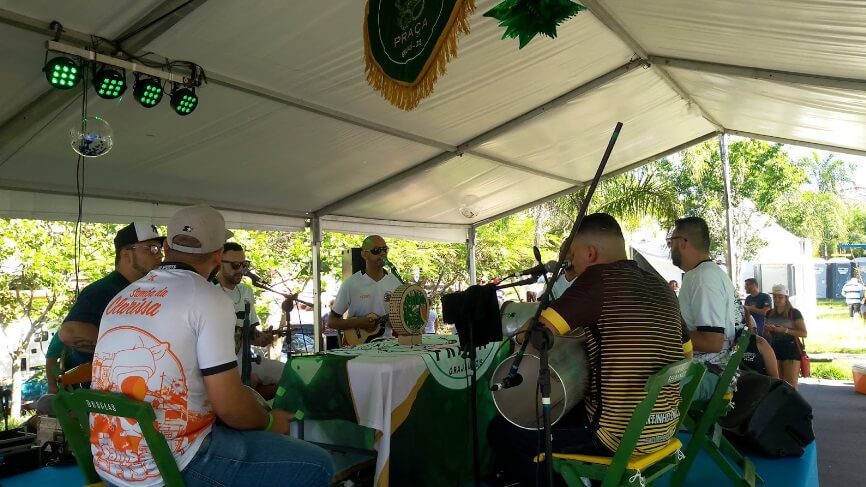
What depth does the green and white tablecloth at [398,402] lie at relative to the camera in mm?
2984

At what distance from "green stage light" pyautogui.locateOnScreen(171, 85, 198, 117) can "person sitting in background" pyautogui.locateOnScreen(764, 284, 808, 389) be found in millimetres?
7043

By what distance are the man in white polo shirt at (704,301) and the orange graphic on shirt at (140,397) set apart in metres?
2.95

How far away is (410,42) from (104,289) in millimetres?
2013

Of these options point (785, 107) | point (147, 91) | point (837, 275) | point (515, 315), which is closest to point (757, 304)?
point (785, 107)

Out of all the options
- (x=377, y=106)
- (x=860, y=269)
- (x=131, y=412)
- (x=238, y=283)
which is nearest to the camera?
(x=131, y=412)

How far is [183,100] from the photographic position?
4.65m

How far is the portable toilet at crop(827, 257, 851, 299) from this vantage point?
22.6m

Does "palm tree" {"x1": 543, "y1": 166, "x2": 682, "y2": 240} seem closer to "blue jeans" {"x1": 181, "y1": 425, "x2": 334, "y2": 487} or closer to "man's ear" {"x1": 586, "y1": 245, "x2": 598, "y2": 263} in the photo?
"man's ear" {"x1": 586, "y1": 245, "x2": 598, "y2": 263}

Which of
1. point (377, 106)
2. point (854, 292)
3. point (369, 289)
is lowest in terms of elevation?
point (854, 292)

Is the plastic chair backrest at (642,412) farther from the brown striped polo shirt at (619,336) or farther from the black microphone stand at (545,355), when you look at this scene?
the black microphone stand at (545,355)

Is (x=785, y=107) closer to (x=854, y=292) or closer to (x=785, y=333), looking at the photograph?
(x=785, y=333)

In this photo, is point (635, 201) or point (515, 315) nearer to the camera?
point (515, 315)

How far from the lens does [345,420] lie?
317cm

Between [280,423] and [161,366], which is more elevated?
[161,366]
